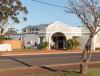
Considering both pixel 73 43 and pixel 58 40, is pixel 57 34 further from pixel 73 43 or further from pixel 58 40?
pixel 73 43

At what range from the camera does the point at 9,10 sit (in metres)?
56.2

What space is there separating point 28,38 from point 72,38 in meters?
12.2

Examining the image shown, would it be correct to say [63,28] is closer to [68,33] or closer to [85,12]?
[68,33]

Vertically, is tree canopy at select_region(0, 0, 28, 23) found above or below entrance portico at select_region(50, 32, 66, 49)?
above

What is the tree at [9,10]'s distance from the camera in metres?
55.3

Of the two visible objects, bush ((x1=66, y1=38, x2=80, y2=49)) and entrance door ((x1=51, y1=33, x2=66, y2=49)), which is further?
entrance door ((x1=51, y1=33, x2=66, y2=49))

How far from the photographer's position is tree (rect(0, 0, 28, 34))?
55291 millimetres

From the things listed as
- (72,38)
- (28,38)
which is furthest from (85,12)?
(28,38)

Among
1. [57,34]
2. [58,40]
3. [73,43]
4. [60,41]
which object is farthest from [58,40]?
[73,43]

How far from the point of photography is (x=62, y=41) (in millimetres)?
62188

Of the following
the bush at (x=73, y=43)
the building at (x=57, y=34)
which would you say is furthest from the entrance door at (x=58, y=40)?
the bush at (x=73, y=43)

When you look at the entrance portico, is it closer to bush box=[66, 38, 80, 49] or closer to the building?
the building

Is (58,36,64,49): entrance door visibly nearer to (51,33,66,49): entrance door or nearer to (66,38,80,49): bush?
(51,33,66,49): entrance door

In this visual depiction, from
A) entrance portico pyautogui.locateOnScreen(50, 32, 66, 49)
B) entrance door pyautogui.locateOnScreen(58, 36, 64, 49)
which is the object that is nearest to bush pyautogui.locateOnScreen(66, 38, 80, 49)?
entrance portico pyautogui.locateOnScreen(50, 32, 66, 49)
